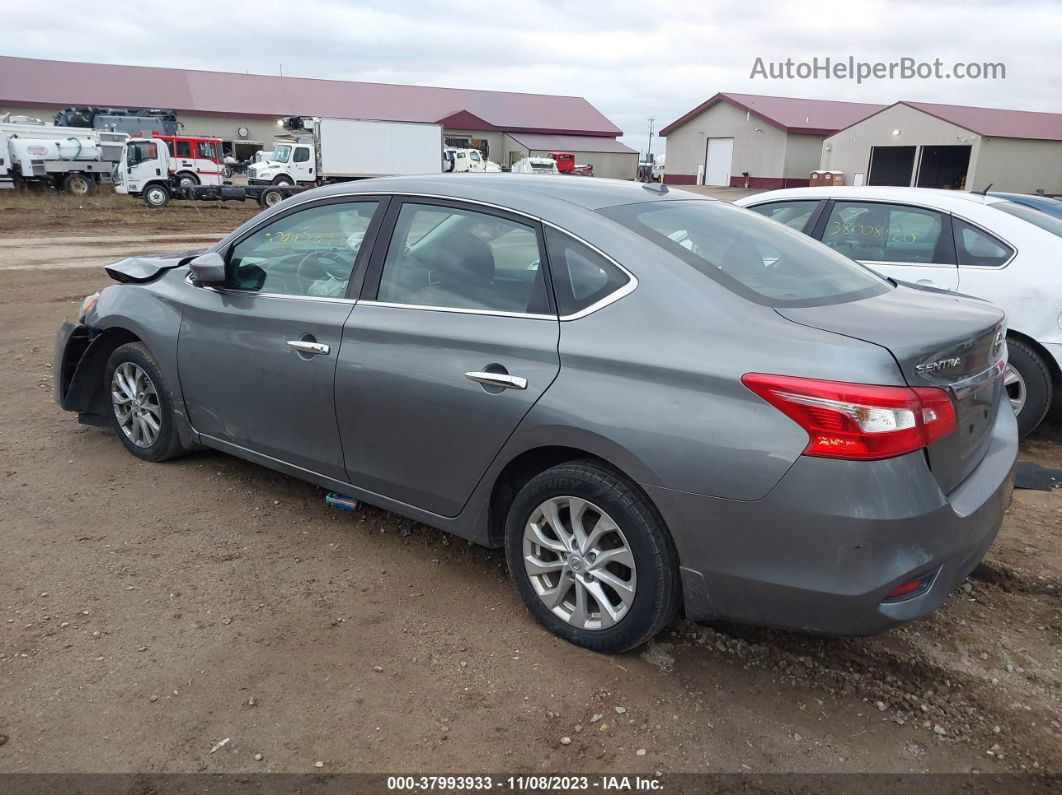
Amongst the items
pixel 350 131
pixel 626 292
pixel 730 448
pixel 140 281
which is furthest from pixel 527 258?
pixel 350 131

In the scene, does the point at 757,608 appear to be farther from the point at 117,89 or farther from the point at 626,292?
the point at 117,89

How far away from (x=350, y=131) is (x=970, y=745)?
32.3 metres

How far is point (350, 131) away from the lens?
31.8m

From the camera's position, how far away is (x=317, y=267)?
3.81 meters

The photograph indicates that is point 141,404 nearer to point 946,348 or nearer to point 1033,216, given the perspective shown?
point 946,348

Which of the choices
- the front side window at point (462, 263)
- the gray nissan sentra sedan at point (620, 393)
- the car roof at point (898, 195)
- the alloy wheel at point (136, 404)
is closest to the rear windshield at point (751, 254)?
the gray nissan sentra sedan at point (620, 393)

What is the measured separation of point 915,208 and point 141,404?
16.7ft

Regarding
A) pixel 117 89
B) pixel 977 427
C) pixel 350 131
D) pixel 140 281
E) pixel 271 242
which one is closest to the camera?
pixel 977 427

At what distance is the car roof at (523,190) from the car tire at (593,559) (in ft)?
3.43

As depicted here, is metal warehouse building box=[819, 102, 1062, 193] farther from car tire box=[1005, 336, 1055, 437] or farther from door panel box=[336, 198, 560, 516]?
door panel box=[336, 198, 560, 516]

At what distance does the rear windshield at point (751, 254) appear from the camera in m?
2.89

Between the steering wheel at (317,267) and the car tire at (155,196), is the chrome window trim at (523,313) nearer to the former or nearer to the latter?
the steering wheel at (317,267)

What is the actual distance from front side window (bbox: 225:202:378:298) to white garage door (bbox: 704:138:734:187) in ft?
165

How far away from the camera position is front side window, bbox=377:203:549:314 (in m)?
3.11
